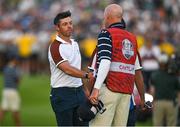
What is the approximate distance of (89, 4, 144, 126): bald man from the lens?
9.59 m

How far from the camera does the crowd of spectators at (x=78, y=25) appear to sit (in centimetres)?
2743

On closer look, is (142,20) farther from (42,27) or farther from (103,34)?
(103,34)

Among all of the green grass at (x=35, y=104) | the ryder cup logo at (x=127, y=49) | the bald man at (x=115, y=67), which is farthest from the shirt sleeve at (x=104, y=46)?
the green grass at (x=35, y=104)

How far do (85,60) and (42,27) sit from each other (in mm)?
4148

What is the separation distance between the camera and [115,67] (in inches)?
382

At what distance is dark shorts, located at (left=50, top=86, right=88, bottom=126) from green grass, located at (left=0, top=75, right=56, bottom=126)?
8.64m

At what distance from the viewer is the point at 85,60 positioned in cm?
2642

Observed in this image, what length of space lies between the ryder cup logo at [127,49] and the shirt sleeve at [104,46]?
232 millimetres

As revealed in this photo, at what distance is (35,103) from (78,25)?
20.7 ft

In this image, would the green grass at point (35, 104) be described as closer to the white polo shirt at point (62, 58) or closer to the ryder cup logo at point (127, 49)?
the white polo shirt at point (62, 58)

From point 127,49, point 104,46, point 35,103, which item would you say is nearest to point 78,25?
point 35,103

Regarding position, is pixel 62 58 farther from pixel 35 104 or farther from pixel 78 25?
pixel 78 25

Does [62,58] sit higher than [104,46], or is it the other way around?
[104,46]

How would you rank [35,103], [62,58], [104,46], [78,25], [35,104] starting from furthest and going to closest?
[78,25]
[35,103]
[35,104]
[62,58]
[104,46]
